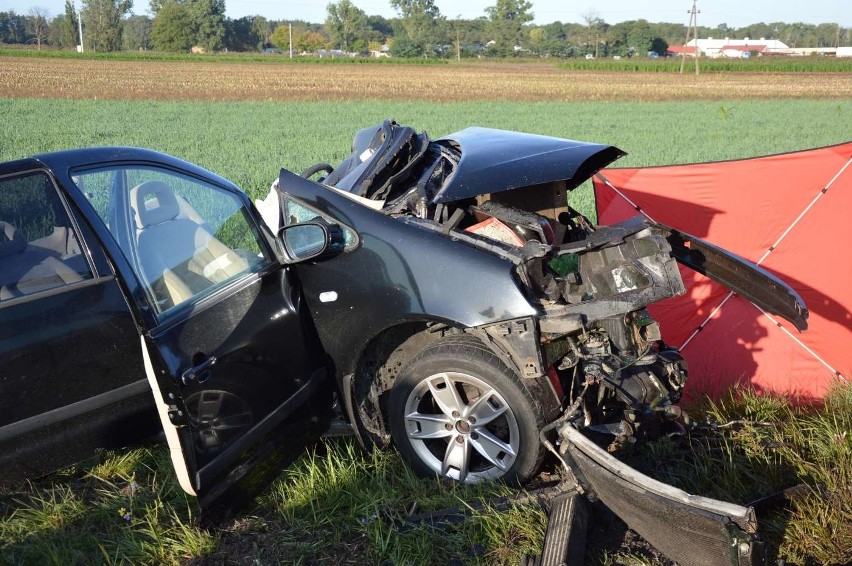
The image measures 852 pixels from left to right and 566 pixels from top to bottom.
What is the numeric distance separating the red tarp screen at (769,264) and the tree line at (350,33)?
343 feet

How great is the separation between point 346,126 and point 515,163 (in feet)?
76.6

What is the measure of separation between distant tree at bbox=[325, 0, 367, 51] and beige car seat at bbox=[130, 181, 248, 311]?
130 metres

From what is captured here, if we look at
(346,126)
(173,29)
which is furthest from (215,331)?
(173,29)

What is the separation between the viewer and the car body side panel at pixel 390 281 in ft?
11.6

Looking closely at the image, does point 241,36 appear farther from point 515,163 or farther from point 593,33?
point 515,163

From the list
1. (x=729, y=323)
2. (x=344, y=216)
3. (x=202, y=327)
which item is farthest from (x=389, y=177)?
(x=729, y=323)

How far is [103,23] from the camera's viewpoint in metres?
104

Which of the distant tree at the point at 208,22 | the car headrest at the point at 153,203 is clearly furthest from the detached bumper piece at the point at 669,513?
the distant tree at the point at 208,22

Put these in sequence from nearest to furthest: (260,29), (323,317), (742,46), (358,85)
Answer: (323,317), (358,85), (260,29), (742,46)

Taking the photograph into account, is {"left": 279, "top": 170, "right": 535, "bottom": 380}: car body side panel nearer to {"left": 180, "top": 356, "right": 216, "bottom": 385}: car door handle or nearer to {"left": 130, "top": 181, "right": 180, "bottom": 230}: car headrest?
{"left": 130, "top": 181, "right": 180, "bottom": 230}: car headrest

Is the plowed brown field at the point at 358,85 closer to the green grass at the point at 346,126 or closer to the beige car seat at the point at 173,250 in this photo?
the green grass at the point at 346,126

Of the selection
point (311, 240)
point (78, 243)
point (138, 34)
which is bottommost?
point (311, 240)

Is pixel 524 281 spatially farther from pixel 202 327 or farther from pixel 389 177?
pixel 202 327

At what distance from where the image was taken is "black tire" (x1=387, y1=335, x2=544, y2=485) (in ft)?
11.6
